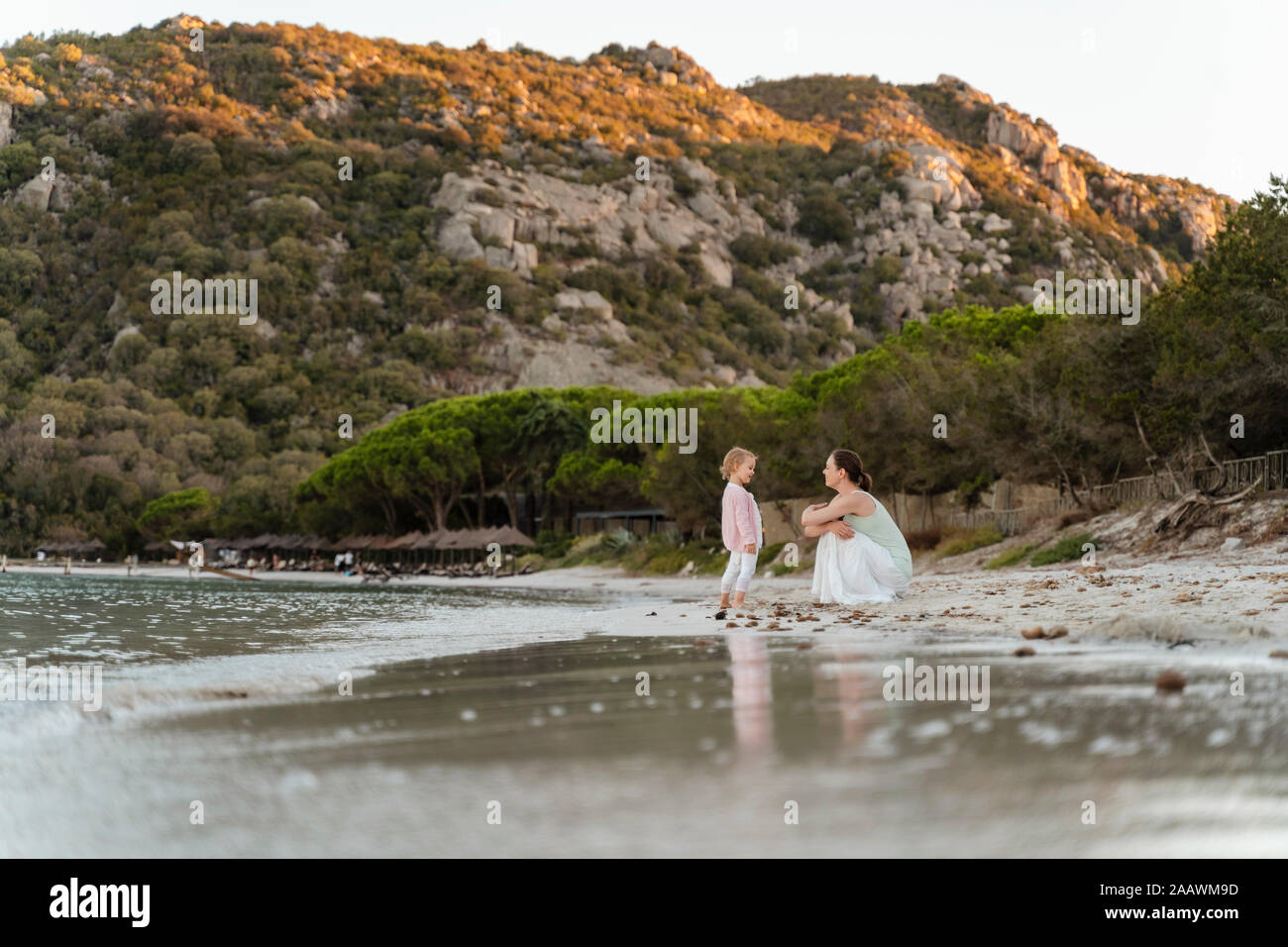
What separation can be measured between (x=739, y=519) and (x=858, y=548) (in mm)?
1318

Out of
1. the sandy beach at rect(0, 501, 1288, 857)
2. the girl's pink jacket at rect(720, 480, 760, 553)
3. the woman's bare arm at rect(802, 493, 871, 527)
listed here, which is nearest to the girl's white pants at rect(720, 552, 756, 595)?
the girl's pink jacket at rect(720, 480, 760, 553)

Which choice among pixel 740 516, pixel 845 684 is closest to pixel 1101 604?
pixel 740 516

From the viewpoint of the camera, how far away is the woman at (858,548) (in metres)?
11.2

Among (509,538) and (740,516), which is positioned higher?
(740,516)

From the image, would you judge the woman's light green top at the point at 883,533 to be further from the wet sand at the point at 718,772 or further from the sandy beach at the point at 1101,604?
the wet sand at the point at 718,772

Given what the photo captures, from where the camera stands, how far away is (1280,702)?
176 inches

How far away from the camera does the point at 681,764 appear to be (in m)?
3.48

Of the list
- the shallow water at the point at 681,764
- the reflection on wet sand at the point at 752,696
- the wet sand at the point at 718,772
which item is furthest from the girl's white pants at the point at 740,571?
the wet sand at the point at 718,772

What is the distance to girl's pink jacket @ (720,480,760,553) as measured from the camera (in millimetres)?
11086

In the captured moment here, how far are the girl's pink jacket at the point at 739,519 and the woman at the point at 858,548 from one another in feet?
1.83

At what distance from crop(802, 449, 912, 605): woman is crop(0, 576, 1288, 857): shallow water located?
14.3 feet

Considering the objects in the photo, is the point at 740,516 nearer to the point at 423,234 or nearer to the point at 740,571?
the point at 740,571

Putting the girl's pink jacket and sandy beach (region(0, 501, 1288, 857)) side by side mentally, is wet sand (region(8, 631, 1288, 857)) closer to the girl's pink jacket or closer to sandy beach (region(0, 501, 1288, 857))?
sandy beach (region(0, 501, 1288, 857))
